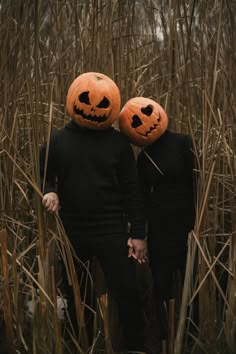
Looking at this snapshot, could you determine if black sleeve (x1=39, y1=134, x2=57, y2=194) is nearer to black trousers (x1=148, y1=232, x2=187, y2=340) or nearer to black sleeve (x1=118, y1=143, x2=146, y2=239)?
black sleeve (x1=118, y1=143, x2=146, y2=239)

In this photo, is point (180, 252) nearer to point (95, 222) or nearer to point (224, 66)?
point (95, 222)

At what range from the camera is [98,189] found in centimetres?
224

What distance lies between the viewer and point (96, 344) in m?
2.24

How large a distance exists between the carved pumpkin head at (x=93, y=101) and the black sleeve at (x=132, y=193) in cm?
14

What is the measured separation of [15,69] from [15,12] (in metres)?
0.19

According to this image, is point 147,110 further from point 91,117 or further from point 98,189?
point 98,189

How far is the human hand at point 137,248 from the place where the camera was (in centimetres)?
228

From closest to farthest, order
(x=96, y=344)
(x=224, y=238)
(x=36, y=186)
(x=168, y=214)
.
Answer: (x=36, y=186)
(x=96, y=344)
(x=168, y=214)
(x=224, y=238)

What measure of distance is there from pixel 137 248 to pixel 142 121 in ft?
1.40

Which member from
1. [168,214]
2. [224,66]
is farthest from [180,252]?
[224,66]

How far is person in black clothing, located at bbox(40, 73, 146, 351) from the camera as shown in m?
2.24

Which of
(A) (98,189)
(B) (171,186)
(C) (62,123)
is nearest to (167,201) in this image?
(B) (171,186)

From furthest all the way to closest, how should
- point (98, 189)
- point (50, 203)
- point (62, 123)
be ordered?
point (62, 123) → point (98, 189) → point (50, 203)

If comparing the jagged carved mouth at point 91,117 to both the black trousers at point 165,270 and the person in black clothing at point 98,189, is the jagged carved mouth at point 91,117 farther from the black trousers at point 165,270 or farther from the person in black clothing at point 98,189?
the black trousers at point 165,270
